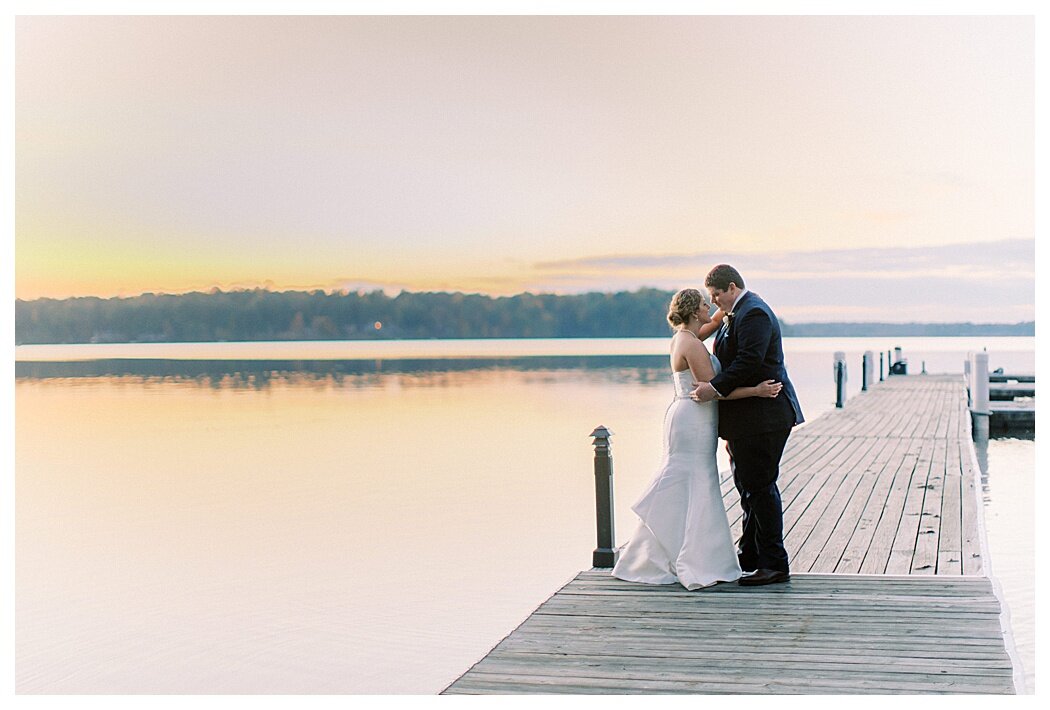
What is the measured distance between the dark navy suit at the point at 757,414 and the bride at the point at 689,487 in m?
0.15

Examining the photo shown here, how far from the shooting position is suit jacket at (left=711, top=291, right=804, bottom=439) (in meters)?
6.26

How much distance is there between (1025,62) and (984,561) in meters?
17.9

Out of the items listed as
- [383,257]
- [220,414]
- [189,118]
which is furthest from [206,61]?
[383,257]

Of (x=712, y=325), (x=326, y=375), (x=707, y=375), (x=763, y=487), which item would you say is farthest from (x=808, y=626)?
(x=326, y=375)

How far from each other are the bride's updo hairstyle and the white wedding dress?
330 mm

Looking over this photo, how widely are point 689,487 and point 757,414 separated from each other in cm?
63

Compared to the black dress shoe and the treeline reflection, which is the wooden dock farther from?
the treeline reflection

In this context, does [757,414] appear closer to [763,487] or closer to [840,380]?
[763,487]

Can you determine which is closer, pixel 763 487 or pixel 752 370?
pixel 752 370

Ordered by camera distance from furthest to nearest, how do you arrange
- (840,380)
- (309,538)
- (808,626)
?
(840,380) < (309,538) < (808,626)

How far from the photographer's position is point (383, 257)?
64.2 m

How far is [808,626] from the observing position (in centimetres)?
566

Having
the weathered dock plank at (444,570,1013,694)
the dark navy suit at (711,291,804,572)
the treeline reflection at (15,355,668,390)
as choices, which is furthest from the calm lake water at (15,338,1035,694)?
the treeline reflection at (15,355,668,390)

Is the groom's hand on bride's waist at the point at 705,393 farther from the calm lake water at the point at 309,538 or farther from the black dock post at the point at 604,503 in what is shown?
the calm lake water at the point at 309,538
